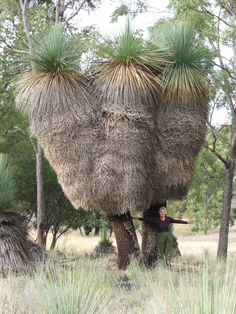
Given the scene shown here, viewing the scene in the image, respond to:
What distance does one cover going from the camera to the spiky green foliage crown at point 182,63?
1116 centimetres

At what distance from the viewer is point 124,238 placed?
38.4 ft

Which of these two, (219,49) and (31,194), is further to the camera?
(31,194)

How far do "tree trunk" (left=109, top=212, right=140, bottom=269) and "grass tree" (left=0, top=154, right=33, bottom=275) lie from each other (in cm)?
188

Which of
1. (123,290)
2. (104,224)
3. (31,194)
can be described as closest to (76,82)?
(123,290)

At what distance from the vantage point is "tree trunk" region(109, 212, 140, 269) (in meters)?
11.6

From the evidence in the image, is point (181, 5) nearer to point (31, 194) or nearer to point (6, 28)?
point (6, 28)

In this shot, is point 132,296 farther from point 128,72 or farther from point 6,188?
point 6,188

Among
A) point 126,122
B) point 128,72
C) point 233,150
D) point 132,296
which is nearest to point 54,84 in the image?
point 128,72

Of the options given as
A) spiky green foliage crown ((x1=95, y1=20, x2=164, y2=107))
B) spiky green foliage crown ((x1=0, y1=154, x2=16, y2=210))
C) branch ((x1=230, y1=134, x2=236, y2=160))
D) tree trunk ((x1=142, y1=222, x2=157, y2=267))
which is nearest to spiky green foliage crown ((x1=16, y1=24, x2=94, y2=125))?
spiky green foliage crown ((x1=95, y1=20, x2=164, y2=107))

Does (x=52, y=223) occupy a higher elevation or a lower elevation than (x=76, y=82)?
lower

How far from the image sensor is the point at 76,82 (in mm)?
10852

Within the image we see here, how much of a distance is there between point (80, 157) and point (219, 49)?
6.66 metres

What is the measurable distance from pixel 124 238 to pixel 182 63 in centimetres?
389

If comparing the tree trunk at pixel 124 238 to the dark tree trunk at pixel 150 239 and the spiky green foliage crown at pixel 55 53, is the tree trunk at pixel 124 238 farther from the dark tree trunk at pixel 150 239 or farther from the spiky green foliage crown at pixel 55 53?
the spiky green foliage crown at pixel 55 53
